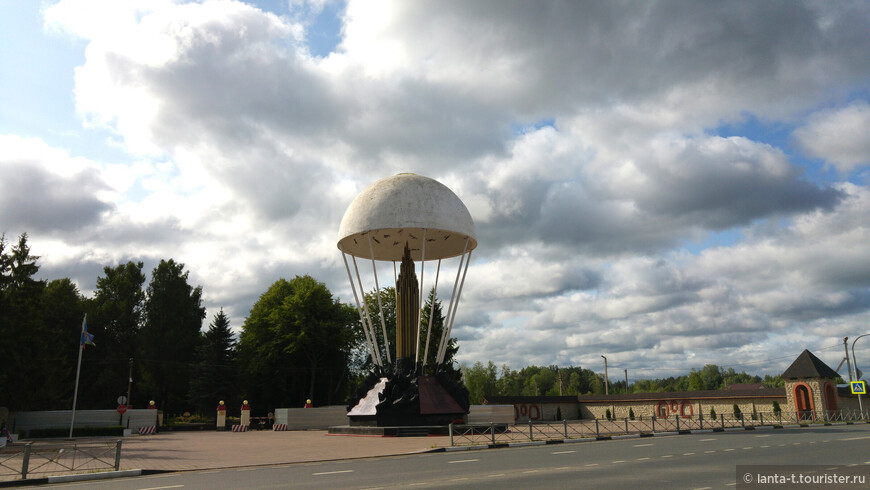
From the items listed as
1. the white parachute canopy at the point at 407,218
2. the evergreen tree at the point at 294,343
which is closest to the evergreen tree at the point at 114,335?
the evergreen tree at the point at 294,343

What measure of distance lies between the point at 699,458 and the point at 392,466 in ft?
29.3

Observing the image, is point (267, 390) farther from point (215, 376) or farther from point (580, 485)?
point (580, 485)

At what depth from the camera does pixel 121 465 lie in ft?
61.4

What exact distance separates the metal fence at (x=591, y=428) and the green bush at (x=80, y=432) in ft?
80.6

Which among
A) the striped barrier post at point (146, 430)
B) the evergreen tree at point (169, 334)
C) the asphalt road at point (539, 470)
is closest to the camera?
the asphalt road at point (539, 470)

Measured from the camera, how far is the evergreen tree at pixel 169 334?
200ft

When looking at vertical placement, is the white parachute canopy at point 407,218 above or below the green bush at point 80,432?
above

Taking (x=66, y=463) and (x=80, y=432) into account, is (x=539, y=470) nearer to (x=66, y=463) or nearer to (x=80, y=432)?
(x=66, y=463)

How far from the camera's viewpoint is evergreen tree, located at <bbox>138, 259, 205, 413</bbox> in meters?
61.1

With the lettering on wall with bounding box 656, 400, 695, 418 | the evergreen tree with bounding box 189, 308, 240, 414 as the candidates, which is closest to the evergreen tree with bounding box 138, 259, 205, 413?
the evergreen tree with bounding box 189, 308, 240, 414

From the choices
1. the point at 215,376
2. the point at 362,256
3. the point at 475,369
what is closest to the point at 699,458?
the point at 362,256

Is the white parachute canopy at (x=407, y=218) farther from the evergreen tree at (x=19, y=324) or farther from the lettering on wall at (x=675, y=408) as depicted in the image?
the lettering on wall at (x=675, y=408)

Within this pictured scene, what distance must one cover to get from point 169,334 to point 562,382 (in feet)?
247

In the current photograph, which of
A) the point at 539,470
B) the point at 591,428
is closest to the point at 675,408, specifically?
the point at 591,428
